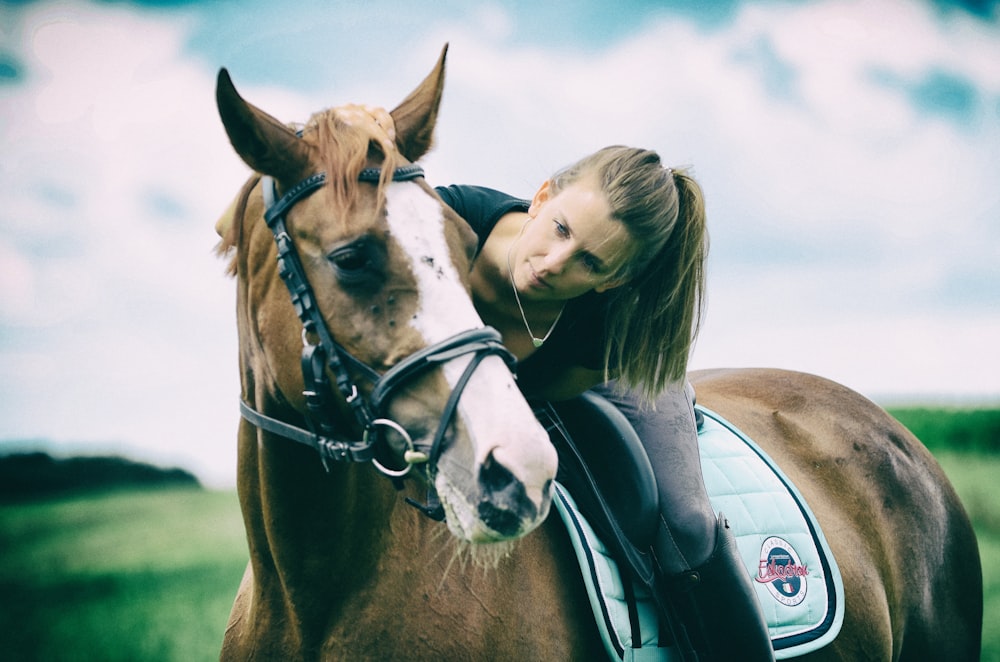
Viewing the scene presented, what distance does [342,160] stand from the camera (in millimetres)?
1847

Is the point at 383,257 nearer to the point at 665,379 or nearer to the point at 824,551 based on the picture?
the point at 665,379

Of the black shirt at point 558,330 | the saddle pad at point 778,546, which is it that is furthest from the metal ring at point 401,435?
the saddle pad at point 778,546

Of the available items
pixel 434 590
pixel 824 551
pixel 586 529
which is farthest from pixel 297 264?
pixel 824 551

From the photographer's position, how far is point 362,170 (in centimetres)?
186

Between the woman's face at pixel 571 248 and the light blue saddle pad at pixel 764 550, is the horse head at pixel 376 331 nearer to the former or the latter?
the woman's face at pixel 571 248

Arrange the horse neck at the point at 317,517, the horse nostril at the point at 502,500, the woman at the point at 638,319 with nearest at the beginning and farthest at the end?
1. the horse nostril at the point at 502,500
2. the horse neck at the point at 317,517
3. the woman at the point at 638,319

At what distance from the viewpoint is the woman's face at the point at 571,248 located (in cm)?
224

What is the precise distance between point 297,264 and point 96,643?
5.88m

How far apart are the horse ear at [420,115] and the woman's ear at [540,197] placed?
44cm

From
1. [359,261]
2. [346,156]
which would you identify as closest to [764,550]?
[359,261]

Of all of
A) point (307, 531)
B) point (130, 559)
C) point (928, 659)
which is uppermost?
point (307, 531)

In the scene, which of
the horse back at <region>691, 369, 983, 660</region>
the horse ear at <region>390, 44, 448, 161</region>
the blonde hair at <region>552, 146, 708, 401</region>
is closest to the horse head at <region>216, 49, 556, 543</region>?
the horse ear at <region>390, 44, 448, 161</region>

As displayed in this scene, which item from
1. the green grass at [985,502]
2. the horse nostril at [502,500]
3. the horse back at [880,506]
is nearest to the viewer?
the horse nostril at [502,500]

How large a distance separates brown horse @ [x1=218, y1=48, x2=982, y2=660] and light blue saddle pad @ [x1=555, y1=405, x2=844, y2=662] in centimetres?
13
